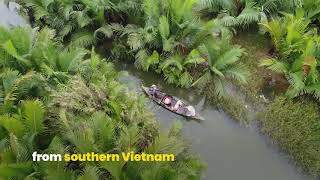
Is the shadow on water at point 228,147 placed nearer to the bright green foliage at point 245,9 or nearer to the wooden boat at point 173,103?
the wooden boat at point 173,103

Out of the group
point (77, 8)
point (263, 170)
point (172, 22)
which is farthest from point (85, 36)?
point (263, 170)

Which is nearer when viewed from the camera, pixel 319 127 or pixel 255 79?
pixel 319 127

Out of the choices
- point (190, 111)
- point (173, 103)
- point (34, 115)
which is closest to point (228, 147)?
point (190, 111)

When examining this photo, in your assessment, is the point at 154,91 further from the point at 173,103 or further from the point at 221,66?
the point at 221,66

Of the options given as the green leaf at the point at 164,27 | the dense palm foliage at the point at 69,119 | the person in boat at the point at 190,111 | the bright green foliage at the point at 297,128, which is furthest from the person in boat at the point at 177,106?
the bright green foliage at the point at 297,128

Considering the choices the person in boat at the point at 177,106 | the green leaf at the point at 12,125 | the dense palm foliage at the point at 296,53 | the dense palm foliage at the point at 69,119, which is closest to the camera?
the dense palm foliage at the point at 69,119

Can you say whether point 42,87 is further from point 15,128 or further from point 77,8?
point 77,8
